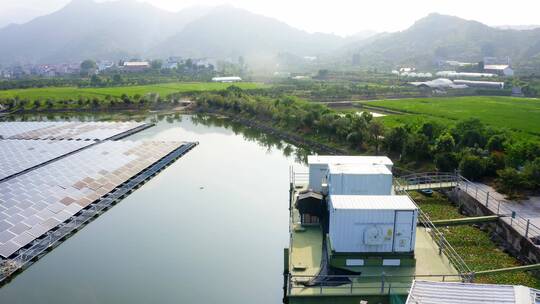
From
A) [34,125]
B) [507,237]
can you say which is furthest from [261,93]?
[507,237]

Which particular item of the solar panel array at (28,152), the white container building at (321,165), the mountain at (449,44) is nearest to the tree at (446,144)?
the white container building at (321,165)

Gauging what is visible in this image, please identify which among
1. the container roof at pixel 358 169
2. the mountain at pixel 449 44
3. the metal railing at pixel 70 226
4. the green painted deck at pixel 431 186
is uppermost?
the mountain at pixel 449 44

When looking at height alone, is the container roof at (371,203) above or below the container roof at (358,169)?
below

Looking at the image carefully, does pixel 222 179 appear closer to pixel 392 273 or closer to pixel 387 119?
pixel 392 273

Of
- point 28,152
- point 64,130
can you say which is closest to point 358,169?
point 28,152

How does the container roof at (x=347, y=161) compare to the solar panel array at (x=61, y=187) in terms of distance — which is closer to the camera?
the solar panel array at (x=61, y=187)

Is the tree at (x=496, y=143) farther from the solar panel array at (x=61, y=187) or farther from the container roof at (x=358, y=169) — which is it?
the solar panel array at (x=61, y=187)
